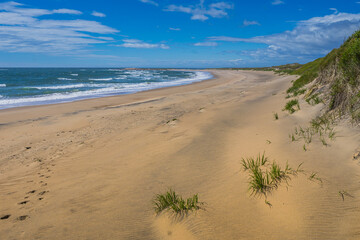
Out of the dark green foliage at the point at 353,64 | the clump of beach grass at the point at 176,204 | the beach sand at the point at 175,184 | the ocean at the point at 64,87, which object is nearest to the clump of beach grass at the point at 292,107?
the beach sand at the point at 175,184

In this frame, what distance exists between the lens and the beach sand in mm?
2812

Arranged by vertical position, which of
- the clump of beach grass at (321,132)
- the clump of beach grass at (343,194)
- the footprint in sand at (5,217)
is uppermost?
the clump of beach grass at (321,132)

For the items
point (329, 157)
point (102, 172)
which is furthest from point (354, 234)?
point (102, 172)

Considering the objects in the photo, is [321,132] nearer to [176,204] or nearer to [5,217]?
[176,204]

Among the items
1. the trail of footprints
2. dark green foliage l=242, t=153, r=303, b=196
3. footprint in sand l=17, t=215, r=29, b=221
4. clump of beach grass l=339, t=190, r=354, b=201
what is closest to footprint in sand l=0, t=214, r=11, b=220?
the trail of footprints

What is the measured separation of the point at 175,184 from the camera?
4211 millimetres

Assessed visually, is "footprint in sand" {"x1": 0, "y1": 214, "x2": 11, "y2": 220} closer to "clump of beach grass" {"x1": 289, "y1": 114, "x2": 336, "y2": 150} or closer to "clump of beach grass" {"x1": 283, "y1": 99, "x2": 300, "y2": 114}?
"clump of beach grass" {"x1": 289, "y1": 114, "x2": 336, "y2": 150}

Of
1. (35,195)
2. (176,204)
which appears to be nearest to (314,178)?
(176,204)

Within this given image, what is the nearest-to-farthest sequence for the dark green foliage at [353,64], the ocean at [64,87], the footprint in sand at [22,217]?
the footprint in sand at [22,217]
the dark green foliage at [353,64]
the ocean at [64,87]

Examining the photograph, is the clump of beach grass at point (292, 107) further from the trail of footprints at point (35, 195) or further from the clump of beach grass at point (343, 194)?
the trail of footprints at point (35, 195)

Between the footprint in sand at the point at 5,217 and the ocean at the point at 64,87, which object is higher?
the ocean at the point at 64,87

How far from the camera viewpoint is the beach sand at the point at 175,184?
281cm

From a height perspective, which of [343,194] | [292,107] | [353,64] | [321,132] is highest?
[353,64]

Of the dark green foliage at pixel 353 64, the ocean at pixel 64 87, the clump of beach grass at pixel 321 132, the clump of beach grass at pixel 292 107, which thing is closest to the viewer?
the clump of beach grass at pixel 321 132
